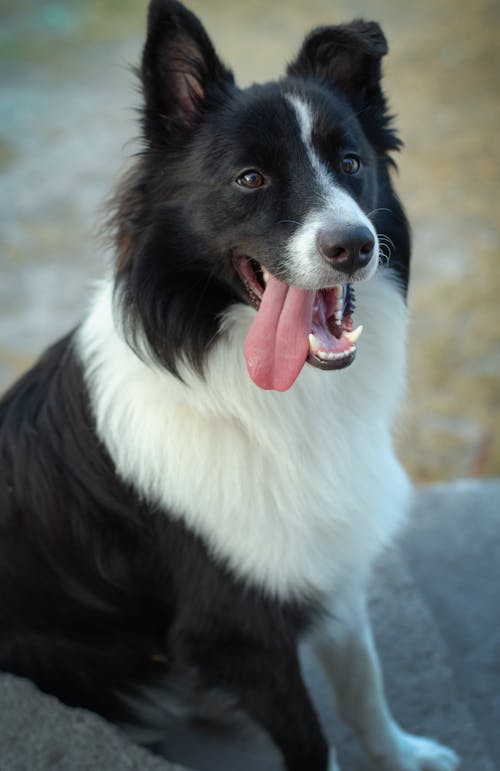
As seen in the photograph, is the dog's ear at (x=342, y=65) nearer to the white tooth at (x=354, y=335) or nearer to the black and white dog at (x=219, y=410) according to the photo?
the black and white dog at (x=219, y=410)

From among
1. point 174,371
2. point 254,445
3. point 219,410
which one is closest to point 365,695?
point 254,445

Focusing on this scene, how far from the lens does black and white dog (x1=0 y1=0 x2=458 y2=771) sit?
7.30 feet

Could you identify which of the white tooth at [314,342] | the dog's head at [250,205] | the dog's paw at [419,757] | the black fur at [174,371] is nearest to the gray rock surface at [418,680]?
the dog's paw at [419,757]

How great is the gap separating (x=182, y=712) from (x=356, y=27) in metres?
2.14

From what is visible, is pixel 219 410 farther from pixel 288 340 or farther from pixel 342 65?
pixel 342 65

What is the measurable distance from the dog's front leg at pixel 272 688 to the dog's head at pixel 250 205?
80 cm

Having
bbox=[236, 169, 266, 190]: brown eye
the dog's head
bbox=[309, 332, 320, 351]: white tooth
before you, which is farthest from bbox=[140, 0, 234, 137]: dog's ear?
bbox=[309, 332, 320, 351]: white tooth

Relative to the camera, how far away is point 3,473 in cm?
242

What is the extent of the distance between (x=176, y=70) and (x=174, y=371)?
32.0 inches

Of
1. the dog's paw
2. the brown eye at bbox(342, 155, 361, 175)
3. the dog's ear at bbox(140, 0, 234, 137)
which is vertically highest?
the dog's ear at bbox(140, 0, 234, 137)

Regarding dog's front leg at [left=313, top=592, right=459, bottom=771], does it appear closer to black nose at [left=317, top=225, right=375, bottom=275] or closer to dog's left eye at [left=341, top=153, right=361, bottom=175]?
black nose at [left=317, top=225, right=375, bottom=275]

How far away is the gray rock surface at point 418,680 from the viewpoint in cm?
229

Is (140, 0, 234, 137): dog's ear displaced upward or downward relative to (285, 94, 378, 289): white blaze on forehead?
upward

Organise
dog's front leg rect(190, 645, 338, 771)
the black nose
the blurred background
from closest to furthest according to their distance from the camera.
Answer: the black nose, dog's front leg rect(190, 645, 338, 771), the blurred background
